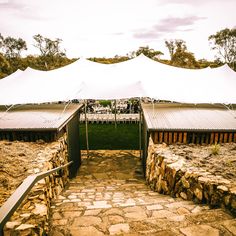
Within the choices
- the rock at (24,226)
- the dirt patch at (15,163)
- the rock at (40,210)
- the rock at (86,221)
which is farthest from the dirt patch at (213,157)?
the dirt patch at (15,163)

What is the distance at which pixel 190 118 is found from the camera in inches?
255

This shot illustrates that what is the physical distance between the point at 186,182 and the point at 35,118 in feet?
15.1

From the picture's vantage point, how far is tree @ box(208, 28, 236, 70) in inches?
1024

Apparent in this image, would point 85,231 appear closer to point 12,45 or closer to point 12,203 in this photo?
point 12,203

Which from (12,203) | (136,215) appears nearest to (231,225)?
(136,215)

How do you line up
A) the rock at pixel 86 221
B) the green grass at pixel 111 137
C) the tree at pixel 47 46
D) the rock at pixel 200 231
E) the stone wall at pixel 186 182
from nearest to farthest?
1. the rock at pixel 200 231
2. the rock at pixel 86 221
3. the stone wall at pixel 186 182
4. the green grass at pixel 111 137
5. the tree at pixel 47 46

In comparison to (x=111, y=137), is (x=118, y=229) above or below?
above

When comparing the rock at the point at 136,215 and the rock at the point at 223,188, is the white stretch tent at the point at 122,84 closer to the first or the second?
the rock at the point at 223,188

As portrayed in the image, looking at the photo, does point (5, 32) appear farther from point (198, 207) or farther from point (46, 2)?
point (198, 207)

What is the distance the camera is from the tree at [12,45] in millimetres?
26453

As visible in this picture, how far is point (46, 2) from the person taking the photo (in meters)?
10.7

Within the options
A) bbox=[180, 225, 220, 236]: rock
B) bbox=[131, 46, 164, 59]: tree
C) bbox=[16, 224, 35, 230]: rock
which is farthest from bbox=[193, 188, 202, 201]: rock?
bbox=[131, 46, 164, 59]: tree

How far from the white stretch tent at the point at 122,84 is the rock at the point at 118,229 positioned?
4875 mm

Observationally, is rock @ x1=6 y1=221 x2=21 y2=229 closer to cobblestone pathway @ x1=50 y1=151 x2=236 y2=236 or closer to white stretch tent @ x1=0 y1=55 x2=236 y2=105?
cobblestone pathway @ x1=50 y1=151 x2=236 y2=236
